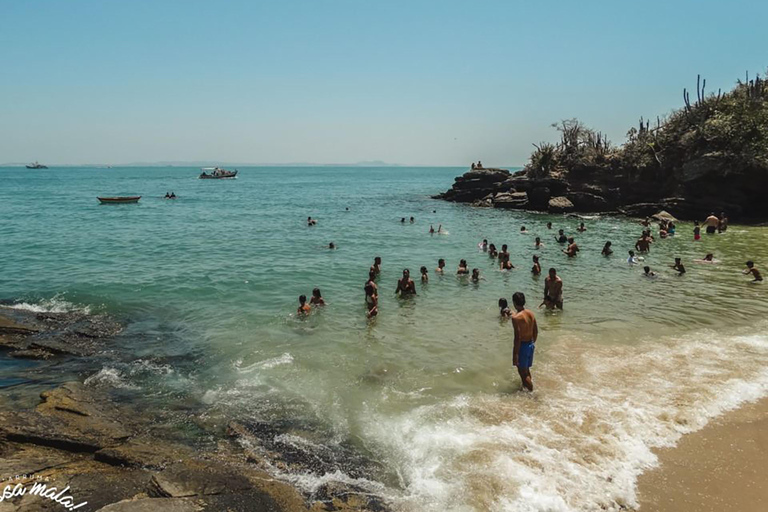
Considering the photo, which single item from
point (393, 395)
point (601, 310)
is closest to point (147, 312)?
point (393, 395)

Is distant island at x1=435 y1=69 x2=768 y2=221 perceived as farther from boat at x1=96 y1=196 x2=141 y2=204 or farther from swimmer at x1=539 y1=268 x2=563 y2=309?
boat at x1=96 y1=196 x2=141 y2=204

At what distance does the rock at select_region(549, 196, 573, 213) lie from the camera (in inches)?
1747

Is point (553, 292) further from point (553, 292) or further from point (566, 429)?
point (566, 429)

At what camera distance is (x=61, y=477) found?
591 cm

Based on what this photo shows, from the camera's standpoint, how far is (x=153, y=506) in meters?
5.36

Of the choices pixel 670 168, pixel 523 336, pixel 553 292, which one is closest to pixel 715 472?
pixel 523 336

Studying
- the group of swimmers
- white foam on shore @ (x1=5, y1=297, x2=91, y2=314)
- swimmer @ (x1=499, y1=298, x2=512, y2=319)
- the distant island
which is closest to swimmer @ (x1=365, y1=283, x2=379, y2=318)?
the group of swimmers

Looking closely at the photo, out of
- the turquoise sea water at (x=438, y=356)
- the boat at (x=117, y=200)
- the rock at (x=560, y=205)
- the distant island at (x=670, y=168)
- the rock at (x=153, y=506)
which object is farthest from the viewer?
the boat at (x=117, y=200)

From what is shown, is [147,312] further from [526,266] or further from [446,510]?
[526,266]

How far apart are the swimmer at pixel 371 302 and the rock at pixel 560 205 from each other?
1356 inches

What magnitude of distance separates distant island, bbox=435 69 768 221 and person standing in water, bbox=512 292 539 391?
3450 cm

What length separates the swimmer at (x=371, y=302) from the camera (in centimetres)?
1424

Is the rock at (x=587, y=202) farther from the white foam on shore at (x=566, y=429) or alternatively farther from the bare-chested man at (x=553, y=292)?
the white foam on shore at (x=566, y=429)

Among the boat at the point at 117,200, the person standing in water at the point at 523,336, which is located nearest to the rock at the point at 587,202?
the person standing in water at the point at 523,336
